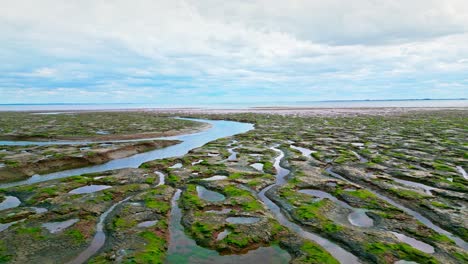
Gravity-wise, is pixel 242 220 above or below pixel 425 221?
above

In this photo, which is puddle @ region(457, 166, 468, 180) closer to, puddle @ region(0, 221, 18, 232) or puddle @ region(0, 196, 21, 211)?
puddle @ region(0, 221, 18, 232)

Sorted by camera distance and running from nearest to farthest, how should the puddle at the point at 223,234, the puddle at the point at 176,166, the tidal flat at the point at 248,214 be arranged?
the tidal flat at the point at 248,214 → the puddle at the point at 223,234 → the puddle at the point at 176,166

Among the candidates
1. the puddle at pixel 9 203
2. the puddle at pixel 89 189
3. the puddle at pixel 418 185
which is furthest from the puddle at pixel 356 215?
the puddle at pixel 9 203

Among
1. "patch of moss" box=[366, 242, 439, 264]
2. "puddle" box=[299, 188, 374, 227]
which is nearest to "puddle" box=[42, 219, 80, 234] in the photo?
"patch of moss" box=[366, 242, 439, 264]

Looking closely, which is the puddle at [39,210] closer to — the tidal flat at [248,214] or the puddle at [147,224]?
the tidal flat at [248,214]

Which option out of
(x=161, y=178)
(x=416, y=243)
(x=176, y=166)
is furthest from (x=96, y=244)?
(x=176, y=166)

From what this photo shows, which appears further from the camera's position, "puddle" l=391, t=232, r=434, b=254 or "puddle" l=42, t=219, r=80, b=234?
"puddle" l=42, t=219, r=80, b=234

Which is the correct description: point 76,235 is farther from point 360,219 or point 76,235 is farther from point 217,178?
point 360,219
